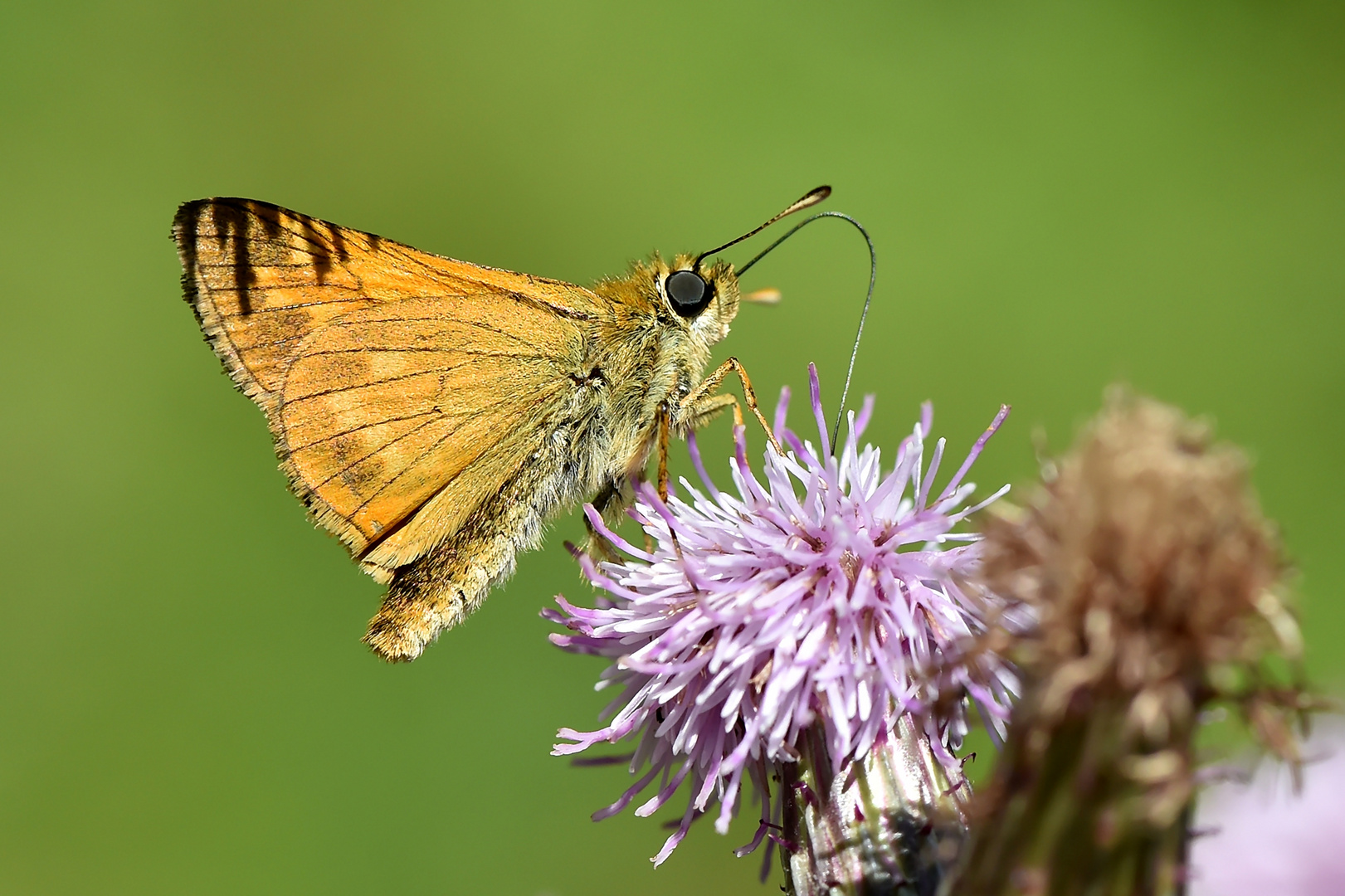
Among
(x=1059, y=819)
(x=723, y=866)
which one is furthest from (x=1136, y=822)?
(x=723, y=866)

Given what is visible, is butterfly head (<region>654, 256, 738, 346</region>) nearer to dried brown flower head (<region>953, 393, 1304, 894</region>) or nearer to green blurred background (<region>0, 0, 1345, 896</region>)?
dried brown flower head (<region>953, 393, 1304, 894</region>)

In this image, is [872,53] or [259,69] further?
[259,69]

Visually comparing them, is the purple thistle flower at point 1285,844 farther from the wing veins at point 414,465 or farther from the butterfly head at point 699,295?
the wing veins at point 414,465

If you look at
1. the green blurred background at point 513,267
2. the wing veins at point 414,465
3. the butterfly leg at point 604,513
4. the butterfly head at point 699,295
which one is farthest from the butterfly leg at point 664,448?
the green blurred background at point 513,267

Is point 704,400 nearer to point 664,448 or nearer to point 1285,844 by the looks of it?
point 664,448

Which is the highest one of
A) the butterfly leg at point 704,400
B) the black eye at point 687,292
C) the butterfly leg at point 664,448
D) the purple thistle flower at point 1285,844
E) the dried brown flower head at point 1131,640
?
the black eye at point 687,292

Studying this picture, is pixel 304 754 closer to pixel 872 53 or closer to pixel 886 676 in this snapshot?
pixel 886 676
